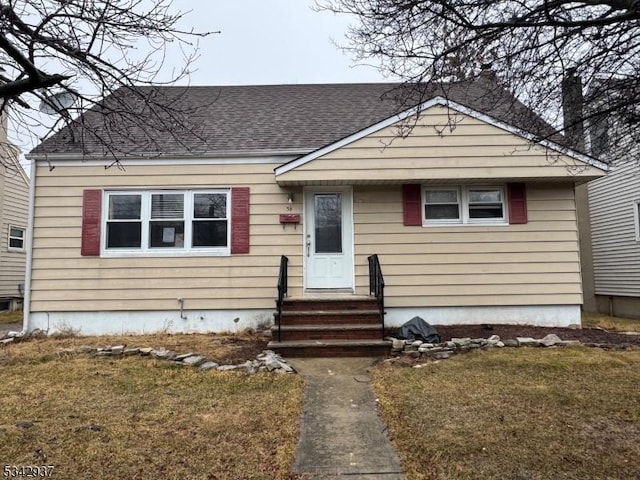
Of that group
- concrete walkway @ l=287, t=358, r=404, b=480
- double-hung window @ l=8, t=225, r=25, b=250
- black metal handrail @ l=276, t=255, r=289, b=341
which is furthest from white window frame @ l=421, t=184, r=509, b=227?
double-hung window @ l=8, t=225, r=25, b=250

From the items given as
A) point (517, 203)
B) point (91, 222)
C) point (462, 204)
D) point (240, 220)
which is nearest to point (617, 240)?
point (517, 203)

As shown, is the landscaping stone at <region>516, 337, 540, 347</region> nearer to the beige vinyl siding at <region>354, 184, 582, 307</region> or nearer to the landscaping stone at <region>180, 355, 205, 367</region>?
the beige vinyl siding at <region>354, 184, 582, 307</region>

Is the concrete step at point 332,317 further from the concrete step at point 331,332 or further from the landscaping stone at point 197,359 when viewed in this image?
the landscaping stone at point 197,359

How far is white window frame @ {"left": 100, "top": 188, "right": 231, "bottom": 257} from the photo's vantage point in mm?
8539

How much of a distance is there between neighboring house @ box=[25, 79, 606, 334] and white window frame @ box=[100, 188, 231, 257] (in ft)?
A: 0.07

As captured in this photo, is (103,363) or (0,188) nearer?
(103,363)

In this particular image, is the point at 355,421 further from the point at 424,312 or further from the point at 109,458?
the point at 424,312

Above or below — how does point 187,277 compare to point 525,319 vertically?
above

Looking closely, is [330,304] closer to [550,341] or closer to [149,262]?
[550,341]

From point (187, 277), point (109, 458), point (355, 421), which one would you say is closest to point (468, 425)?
point (355, 421)

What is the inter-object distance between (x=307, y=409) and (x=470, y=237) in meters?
5.39

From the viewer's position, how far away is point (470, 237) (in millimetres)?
8516

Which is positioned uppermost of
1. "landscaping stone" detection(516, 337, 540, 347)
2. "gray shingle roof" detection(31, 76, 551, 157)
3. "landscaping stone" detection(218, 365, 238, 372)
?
"gray shingle roof" detection(31, 76, 551, 157)

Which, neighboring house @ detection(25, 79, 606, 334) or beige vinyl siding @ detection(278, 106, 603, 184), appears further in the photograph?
neighboring house @ detection(25, 79, 606, 334)
